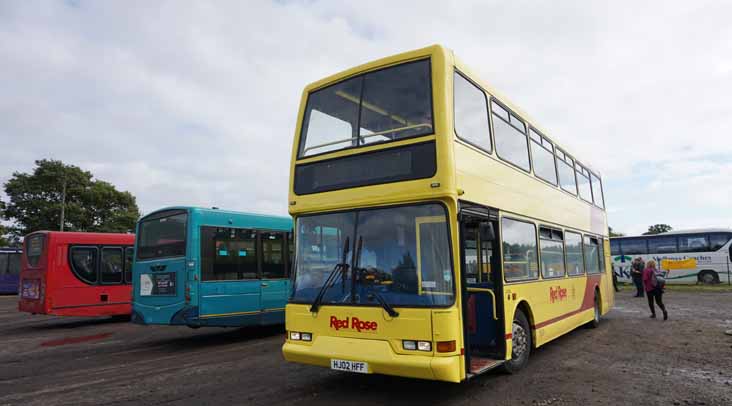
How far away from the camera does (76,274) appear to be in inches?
584

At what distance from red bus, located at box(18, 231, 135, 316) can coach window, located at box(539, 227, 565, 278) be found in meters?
13.1

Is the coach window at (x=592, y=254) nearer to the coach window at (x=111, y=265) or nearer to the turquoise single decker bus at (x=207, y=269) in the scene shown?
the turquoise single decker bus at (x=207, y=269)

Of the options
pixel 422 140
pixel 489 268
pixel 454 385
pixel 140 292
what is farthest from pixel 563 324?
pixel 140 292

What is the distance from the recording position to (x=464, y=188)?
5980 millimetres

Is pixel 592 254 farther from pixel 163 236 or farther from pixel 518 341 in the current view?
pixel 163 236

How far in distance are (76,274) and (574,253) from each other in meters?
14.2

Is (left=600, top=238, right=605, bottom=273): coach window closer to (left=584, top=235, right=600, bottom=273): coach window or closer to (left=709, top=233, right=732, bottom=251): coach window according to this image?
(left=584, top=235, right=600, bottom=273): coach window

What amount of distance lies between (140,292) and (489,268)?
836 centimetres

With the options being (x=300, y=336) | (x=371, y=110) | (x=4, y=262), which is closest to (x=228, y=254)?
(x=300, y=336)

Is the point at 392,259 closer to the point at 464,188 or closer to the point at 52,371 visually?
the point at 464,188

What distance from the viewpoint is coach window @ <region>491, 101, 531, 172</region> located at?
7484mm

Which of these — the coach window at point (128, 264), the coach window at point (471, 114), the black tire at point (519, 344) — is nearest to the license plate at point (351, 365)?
the black tire at point (519, 344)

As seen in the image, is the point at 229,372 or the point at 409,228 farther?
the point at 229,372

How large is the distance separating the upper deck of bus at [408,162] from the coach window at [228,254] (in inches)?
189
